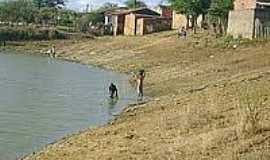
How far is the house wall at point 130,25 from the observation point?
336 feet

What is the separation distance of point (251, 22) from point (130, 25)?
1868 inches

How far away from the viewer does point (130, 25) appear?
104m

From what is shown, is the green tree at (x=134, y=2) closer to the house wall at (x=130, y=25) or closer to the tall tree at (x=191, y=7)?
the house wall at (x=130, y=25)

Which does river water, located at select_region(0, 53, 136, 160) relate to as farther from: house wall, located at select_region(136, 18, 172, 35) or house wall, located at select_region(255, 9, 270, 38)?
house wall, located at select_region(136, 18, 172, 35)

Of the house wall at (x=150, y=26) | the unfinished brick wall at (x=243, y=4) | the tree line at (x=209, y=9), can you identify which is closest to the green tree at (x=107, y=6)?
the house wall at (x=150, y=26)

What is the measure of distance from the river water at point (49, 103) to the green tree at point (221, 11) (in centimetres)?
1603

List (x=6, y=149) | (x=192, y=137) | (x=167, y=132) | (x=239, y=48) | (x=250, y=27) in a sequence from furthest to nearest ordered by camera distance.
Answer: (x=250, y=27)
(x=239, y=48)
(x=6, y=149)
(x=167, y=132)
(x=192, y=137)

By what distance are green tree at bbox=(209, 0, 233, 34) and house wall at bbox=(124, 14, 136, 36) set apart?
28.8 m

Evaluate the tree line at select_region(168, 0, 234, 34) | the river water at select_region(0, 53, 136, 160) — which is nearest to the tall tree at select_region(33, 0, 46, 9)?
the tree line at select_region(168, 0, 234, 34)

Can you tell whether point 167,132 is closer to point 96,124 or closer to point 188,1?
point 96,124

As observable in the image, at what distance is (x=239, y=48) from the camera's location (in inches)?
2144

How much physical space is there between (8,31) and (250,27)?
175ft

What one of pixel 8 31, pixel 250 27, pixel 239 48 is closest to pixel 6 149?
pixel 239 48

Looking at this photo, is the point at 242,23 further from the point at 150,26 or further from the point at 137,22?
the point at 137,22
